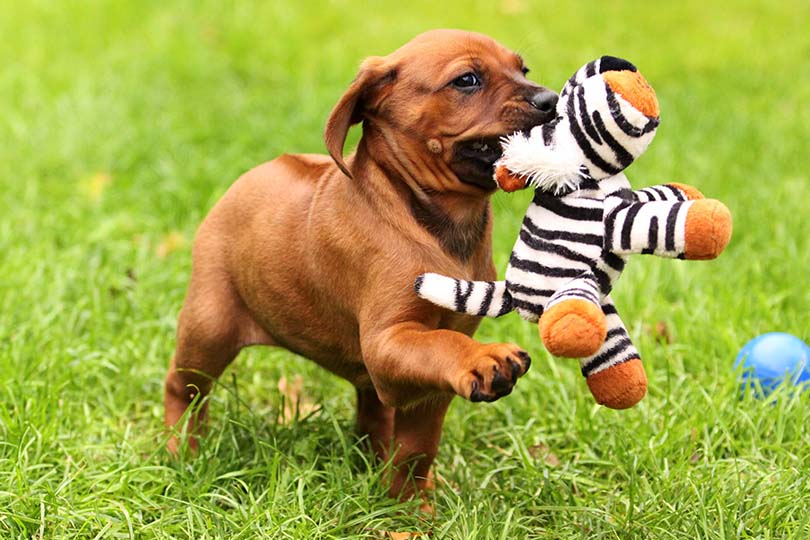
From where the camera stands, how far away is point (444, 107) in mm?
3002

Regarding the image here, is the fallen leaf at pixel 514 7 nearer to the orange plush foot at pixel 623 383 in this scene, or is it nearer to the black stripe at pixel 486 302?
the black stripe at pixel 486 302

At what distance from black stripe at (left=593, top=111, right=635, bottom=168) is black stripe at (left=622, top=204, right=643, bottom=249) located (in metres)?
0.16

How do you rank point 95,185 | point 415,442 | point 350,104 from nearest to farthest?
1. point 350,104
2. point 415,442
3. point 95,185

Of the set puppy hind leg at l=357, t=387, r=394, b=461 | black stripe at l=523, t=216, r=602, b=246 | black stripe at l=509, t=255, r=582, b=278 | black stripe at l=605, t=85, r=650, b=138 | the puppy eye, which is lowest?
puppy hind leg at l=357, t=387, r=394, b=461

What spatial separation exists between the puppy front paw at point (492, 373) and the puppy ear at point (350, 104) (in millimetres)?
776

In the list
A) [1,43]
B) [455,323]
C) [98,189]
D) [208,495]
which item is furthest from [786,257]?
[1,43]

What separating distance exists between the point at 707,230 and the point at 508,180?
1.76 ft

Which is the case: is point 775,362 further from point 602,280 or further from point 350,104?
point 350,104

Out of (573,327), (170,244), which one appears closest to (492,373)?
(573,327)

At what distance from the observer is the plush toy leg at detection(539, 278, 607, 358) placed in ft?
7.93

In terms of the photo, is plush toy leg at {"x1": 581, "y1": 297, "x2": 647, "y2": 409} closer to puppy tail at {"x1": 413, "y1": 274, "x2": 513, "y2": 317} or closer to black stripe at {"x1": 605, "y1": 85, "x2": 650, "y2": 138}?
puppy tail at {"x1": 413, "y1": 274, "x2": 513, "y2": 317}

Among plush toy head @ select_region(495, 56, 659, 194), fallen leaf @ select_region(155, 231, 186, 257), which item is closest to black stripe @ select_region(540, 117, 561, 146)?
plush toy head @ select_region(495, 56, 659, 194)

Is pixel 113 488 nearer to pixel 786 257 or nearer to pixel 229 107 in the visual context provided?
pixel 786 257

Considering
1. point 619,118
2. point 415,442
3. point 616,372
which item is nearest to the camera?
point 619,118
